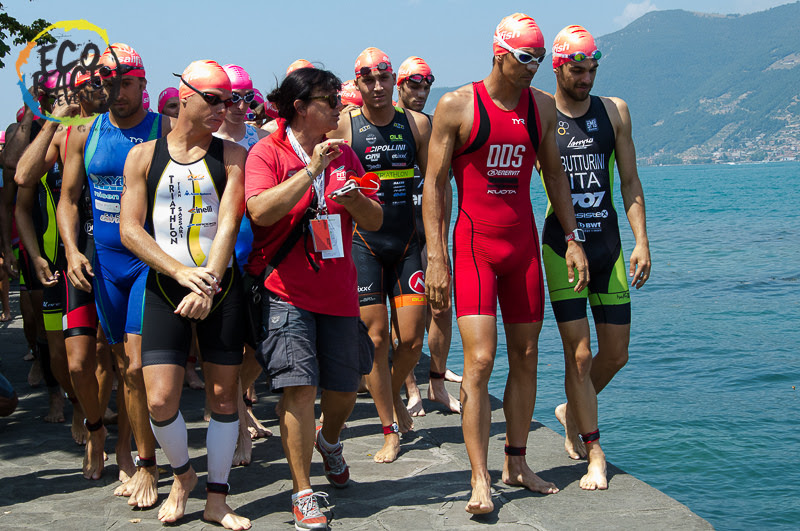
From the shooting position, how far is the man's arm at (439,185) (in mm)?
4930

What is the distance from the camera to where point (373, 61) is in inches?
246

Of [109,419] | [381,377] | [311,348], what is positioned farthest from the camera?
[109,419]

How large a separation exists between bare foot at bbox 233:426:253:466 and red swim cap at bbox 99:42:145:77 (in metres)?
2.38

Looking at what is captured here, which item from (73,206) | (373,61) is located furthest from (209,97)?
(373,61)

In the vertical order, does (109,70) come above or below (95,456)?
above

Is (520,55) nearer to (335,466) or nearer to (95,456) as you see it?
(335,466)

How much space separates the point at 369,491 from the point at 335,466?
0.86ft

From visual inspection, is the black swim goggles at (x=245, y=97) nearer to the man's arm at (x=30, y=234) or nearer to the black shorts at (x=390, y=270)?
the black shorts at (x=390, y=270)

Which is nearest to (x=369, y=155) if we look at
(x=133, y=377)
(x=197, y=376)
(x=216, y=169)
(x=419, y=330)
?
(x=419, y=330)

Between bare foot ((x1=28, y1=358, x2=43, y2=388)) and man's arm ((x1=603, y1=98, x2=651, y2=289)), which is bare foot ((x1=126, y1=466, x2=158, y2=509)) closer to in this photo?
man's arm ((x1=603, y1=98, x2=651, y2=289))

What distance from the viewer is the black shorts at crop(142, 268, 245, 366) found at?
458cm

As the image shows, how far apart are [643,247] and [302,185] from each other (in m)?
2.42

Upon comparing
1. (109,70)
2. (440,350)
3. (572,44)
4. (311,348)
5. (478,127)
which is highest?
(572,44)

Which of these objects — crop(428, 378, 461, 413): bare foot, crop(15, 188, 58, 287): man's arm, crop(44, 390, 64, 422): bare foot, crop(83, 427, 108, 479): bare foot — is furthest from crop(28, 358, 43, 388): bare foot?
crop(428, 378, 461, 413): bare foot
